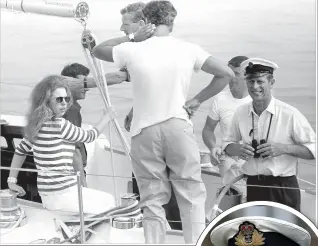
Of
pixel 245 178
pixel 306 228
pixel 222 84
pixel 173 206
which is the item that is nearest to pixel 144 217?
pixel 173 206

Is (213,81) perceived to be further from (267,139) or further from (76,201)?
(76,201)

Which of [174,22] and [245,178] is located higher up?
[174,22]

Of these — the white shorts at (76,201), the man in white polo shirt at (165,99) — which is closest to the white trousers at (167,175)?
the man in white polo shirt at (165,99)

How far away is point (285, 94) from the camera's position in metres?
2.84

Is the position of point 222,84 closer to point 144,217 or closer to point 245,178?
point 245,178

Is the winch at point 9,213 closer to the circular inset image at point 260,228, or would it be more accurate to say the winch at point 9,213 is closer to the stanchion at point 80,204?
the stanchion at point 80,204

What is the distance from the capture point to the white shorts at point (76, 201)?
117 inches

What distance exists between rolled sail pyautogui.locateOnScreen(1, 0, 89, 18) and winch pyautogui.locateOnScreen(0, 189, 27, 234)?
719 mm

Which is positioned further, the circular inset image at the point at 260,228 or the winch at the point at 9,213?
the winch at the point at 9,213

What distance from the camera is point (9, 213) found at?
3.01 metres

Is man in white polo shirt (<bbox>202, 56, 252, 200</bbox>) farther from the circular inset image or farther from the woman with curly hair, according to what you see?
the circular inset image

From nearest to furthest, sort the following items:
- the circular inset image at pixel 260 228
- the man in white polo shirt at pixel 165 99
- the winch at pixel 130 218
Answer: the circular inset image at pixel 260 228
the man in white polo shirt at pixel 165 99
the winch at pixel 130 218

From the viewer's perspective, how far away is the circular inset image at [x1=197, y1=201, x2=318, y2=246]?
1488 mm

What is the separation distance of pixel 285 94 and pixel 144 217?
720mm
